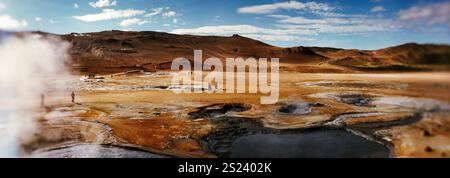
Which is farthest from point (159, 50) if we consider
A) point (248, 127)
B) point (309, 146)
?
point (309, 146)

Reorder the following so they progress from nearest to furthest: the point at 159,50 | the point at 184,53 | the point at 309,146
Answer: the point at 309,146 < the point at 184,53 < the point at 159,50

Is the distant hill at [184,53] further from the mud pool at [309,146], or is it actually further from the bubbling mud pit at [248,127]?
the mud pool at [309,146]

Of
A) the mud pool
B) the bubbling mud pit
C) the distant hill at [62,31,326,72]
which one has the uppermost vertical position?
the distant hill at [62,31,326,72]

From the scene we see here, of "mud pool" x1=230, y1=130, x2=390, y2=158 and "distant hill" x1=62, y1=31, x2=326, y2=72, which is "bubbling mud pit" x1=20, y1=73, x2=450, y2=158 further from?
"distant hill" x1=62, y1=31, x2=326, y2=72

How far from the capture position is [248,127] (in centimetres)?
1642

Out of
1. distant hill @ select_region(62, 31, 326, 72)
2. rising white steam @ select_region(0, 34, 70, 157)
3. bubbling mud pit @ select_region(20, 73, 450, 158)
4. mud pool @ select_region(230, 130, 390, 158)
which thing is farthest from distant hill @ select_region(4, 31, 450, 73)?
rising white steam @ select_region(0, 34, 70, 157)

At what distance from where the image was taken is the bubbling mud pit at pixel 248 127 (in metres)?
10.2

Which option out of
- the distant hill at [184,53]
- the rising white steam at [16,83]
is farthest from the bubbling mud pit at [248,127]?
the distant hill at [184,53]

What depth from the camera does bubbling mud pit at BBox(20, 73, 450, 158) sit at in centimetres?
1024

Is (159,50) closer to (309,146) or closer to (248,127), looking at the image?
(248,127)

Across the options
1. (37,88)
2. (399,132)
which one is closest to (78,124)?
(399,132)

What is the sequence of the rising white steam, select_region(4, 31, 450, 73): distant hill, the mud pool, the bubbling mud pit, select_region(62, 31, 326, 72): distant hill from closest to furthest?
the bubbling mud pit → the mud pool → the rising white steam → select_region(4, 31, 450, 73): distant hill → select_region(62, 31, 326, 72): distant hill
